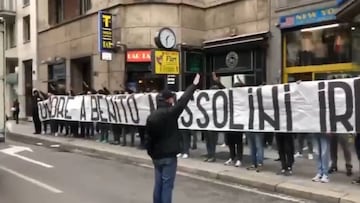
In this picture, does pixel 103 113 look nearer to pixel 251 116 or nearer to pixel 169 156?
pixel 251 116

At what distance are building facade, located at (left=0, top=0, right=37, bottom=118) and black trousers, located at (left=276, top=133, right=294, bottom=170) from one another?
2388 centimetres

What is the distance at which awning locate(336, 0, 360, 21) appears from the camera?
39.0 ft

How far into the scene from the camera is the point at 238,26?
19.5 m

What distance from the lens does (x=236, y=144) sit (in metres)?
11.9

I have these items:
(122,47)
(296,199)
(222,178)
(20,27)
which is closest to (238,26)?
(122,47)

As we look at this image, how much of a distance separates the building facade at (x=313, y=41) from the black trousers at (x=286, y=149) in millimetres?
5221

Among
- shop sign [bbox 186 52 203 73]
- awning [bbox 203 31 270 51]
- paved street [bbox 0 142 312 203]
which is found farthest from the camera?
shop sign [bbox 186 52 203 73]

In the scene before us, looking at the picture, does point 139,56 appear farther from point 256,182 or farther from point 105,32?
point 256,182

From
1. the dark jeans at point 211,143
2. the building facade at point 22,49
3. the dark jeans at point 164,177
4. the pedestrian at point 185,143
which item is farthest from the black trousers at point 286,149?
the building facade at point 22,49

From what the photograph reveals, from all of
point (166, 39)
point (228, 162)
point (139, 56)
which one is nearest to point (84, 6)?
point (139, 56)

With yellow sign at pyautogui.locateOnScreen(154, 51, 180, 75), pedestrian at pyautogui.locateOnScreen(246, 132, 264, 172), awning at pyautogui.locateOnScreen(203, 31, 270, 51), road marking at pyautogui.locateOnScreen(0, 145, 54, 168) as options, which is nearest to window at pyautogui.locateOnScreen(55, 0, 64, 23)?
awning at pyautogui.locateOnScreen(203, 31, 270, 51)

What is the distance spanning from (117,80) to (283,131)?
39.4 feet

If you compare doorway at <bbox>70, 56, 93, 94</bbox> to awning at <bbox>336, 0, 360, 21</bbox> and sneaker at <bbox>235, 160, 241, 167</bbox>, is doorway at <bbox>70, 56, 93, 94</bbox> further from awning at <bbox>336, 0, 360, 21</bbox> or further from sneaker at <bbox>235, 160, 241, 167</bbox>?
sneaker at <bbox>235, 160, 241, 167</bbox>

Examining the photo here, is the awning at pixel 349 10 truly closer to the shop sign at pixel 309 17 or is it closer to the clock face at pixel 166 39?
the shop sign at pixel 309 17
